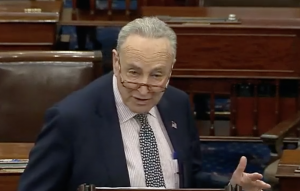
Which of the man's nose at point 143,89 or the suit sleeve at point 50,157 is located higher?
the man's nose at point 143,89

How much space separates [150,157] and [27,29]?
2.33m

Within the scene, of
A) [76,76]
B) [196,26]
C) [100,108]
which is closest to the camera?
[100,108]

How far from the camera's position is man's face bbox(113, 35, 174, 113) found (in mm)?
2459

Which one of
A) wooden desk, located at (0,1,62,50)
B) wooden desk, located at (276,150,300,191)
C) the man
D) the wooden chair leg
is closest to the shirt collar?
the man

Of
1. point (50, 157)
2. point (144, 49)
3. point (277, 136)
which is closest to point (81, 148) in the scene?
point (50, 157)

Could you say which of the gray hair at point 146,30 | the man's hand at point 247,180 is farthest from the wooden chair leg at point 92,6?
the man's hand at point 247,180

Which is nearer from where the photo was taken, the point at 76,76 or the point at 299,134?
the point at 76,76

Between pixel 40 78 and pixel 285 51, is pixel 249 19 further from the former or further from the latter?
pixel 40 78

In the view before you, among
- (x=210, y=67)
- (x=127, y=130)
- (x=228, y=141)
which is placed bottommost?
(x=228, y=141)

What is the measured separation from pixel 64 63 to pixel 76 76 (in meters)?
0.09

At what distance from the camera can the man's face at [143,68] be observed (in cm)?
246

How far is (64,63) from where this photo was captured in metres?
3.67

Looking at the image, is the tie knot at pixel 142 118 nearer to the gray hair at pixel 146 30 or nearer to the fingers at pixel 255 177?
the gray hair at pixel 146 30

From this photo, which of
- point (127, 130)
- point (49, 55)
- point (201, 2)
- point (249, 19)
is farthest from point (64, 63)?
point (201, 2)
